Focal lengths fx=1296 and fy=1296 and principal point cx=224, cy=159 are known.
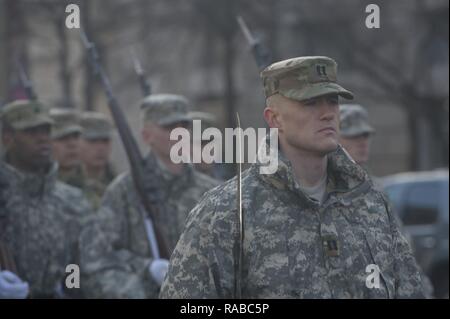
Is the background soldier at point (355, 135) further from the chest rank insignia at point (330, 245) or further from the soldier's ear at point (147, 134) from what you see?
the chest rank insignia at point (330, 245)

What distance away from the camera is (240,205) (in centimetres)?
501

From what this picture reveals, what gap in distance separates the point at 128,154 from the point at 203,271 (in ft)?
13.0

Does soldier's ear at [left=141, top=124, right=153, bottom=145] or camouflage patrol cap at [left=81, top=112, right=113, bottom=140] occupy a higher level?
camouflage patrol cap at [left=81, top=112, right=113, bottom=140]

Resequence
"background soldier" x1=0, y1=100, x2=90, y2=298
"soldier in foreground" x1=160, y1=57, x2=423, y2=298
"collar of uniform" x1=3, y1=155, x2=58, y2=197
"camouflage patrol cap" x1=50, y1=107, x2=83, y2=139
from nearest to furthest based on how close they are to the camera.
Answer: "soldier in foreground" x1=160, y1=57, x2=423, y2=298 → "background soldier" x1=0, y1=100, x2=90, y2=298 → "collar of uniform" x1=3, y1=155, x2=58, y2=197 → "camouflage patrol cap" x1=50, y1=107, x2=83, y2=139

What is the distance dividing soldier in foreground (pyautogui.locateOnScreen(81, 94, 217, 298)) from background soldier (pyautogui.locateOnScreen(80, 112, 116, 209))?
97.4 inches

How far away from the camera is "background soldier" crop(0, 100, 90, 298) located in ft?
28.3

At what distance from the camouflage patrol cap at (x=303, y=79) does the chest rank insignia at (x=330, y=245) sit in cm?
56

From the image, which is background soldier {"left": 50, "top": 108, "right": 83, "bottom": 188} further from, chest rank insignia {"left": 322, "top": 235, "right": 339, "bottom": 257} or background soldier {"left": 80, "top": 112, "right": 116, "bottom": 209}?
chest rank insignia {"left": 322, "top": 235, "right": 339, "bottom": 257}

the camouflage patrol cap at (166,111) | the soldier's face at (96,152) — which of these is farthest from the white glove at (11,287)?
the soldier's face at (96,152)

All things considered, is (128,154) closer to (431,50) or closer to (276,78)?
(276,78)

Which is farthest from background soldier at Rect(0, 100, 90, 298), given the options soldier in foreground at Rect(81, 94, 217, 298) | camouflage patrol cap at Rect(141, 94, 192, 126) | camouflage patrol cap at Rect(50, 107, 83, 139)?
camouflage patrol cap at Rect(50, 107, 83, 139)

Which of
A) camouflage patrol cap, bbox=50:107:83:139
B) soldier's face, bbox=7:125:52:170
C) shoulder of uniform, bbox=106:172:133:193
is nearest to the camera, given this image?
shoulder of uniform, bbox=106:172:133:193
